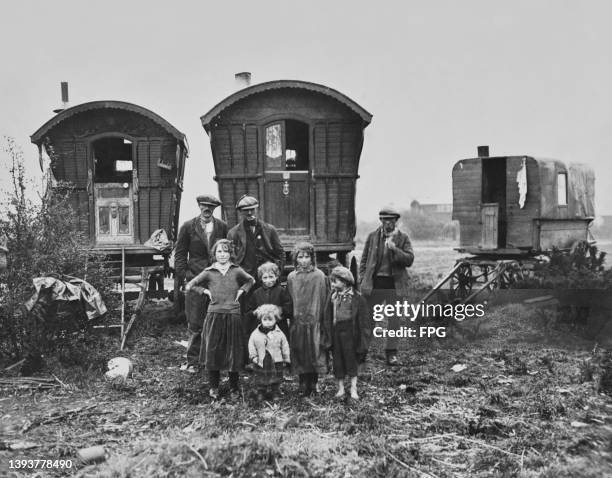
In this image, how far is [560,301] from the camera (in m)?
10.0

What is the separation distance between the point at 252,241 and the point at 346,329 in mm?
1972

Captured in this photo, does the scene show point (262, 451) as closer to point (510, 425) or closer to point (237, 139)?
point (510, 425)

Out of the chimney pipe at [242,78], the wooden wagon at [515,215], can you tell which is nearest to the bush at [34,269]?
the chimney pipe at [242,78]

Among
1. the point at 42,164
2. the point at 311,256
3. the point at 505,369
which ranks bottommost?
the point at 505,369

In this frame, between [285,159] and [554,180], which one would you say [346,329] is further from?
[554,180]

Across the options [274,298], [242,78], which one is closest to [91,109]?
[242,78]

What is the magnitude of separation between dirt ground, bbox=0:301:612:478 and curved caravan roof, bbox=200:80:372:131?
4488 mm

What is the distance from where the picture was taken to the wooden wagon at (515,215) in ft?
39.1

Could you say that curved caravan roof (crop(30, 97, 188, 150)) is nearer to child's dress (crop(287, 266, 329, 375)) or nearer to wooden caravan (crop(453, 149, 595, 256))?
child's dress (crop(287, 266, 329, 375))

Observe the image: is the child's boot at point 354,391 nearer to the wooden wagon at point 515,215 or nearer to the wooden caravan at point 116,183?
the wooden wagon at point 515,215

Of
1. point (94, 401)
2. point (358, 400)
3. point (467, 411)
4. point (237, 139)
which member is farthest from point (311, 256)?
point (237, 139)

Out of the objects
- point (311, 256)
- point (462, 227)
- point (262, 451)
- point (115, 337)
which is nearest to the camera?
point (262, 451)

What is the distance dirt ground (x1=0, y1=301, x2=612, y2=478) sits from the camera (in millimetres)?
4535

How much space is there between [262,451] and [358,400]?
74.5 inches
